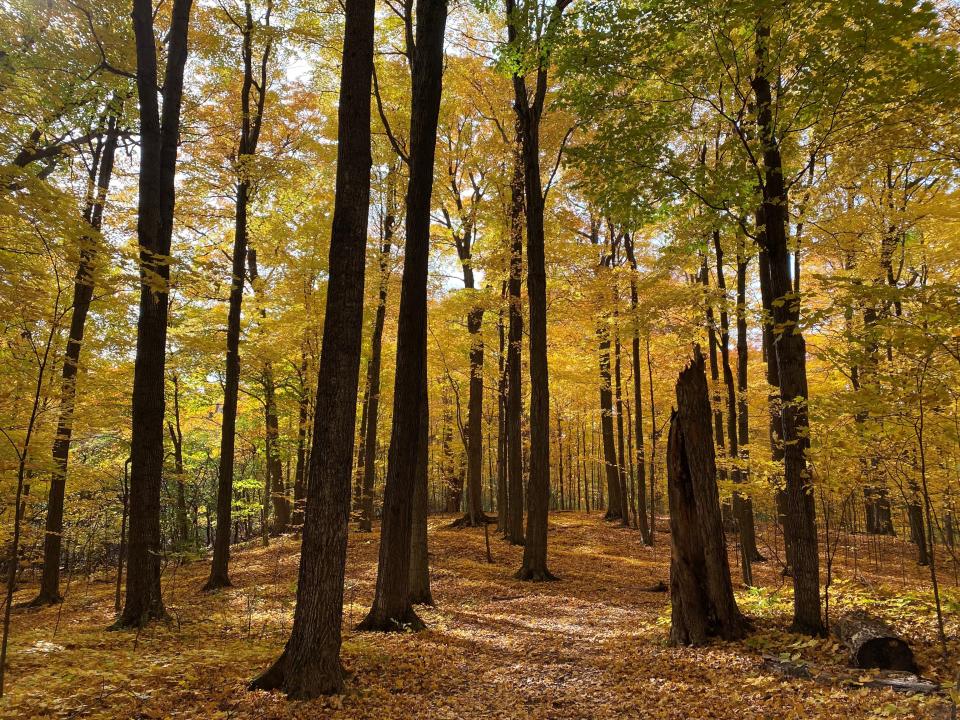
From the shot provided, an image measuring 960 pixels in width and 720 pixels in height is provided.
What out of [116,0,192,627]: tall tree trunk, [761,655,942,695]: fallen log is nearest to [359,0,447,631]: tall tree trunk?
[116,0,192,627]: tall tree trunk

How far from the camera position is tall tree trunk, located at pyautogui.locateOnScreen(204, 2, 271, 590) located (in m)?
11.5

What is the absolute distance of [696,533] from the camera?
6633 mm

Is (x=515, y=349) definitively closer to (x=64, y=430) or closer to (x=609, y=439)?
(x=609, y=439)

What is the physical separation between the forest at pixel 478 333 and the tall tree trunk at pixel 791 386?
5cm

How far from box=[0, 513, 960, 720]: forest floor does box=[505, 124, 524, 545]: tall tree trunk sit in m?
3.85

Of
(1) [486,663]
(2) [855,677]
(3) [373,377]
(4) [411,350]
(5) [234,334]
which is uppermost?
(5) [234,334]

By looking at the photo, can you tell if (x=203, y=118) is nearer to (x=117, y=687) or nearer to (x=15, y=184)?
(x=15, y=184)

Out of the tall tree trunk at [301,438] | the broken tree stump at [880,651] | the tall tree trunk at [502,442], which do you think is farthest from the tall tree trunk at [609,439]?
the broken tree stump at [880,651]

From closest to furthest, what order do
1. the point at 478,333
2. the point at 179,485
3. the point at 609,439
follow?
the point at 179,485 → the point at 478,333 → the point at 609,439

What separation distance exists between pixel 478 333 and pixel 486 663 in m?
9.96

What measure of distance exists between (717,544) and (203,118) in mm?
14125

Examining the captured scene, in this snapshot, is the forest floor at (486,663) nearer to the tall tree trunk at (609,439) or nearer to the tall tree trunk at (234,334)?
the tall tree trunk at (234,334)

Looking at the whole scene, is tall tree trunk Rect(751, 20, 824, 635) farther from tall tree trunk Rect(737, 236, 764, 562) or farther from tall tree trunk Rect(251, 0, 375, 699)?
tall tree trunk Rect(251, 0, 375, 699)

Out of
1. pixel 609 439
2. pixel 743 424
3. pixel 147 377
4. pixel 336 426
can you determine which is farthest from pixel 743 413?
pixel 147 377
